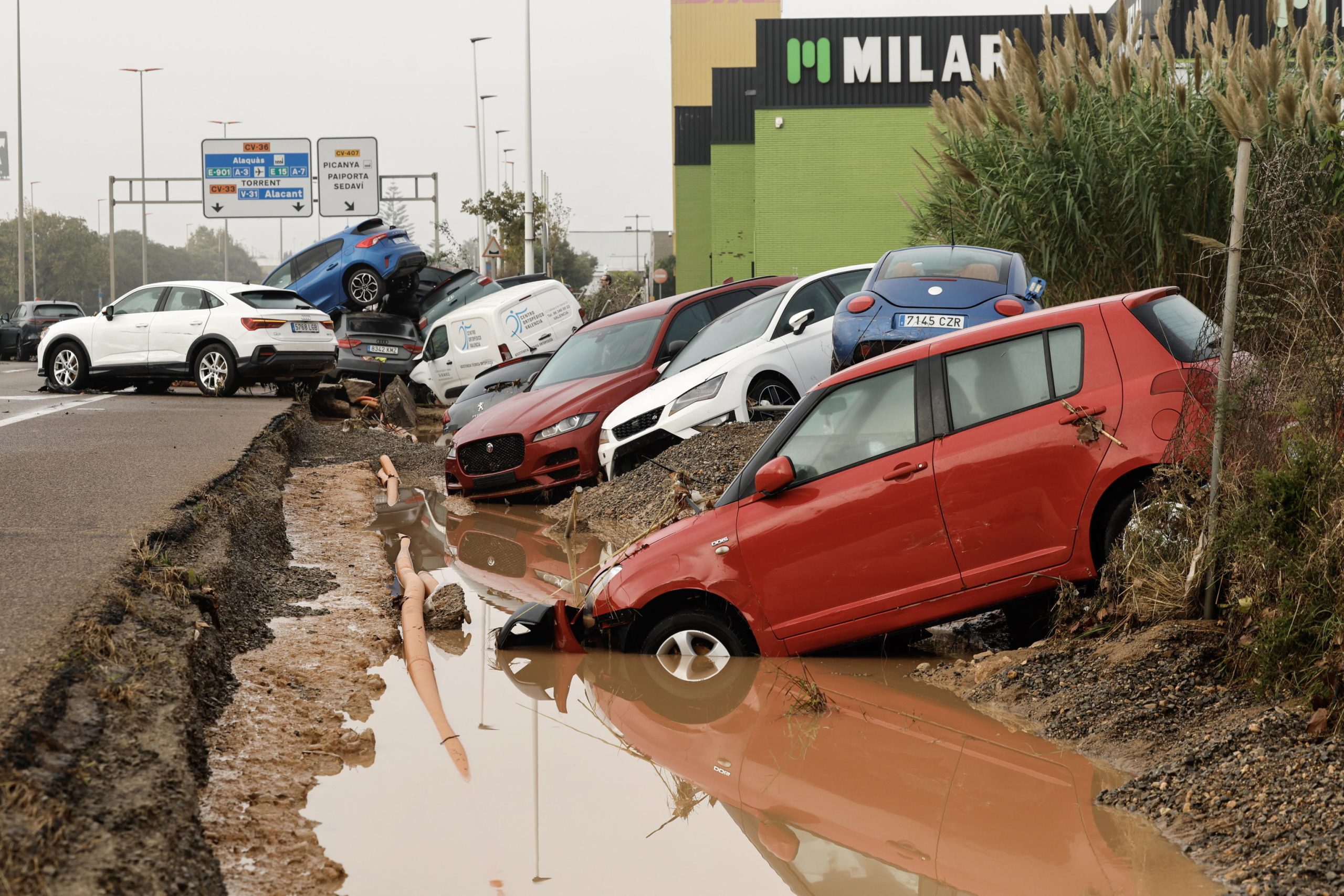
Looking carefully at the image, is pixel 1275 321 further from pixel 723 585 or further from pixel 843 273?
pixel 843 273

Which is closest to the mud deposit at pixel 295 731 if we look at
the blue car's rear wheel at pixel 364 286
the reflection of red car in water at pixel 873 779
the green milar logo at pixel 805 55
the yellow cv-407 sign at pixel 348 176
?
the reflection of red car in water at pixel 873 779

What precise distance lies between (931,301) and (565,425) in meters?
3.83

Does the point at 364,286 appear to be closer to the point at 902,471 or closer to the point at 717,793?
the point at 902,471

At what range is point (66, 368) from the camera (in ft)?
67.2

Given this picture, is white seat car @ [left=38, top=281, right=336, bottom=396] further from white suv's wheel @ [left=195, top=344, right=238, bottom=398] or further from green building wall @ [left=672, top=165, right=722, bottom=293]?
green building wall @ [left=672, top=165, right=722, bottom=293]

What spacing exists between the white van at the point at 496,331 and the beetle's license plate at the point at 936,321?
32.8 ft

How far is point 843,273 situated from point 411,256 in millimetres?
14110

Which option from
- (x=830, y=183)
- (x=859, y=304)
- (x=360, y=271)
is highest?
(x=830, y=183)

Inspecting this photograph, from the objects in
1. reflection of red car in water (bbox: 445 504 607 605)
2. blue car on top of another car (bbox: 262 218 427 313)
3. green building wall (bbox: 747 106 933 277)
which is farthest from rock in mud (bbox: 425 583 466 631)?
green building wall (bbox: 747 106 933 277)

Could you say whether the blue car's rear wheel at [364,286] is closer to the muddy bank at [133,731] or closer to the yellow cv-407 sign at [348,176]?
the yellow cv-407 sign at [348,176]

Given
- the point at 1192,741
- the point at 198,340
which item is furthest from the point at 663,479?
the point at 198,340

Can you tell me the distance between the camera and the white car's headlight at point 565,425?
42.1 ft

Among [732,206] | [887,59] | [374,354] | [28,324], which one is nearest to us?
[374,354]

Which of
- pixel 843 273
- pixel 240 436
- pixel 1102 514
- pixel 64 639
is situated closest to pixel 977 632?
pixel 1102 514
